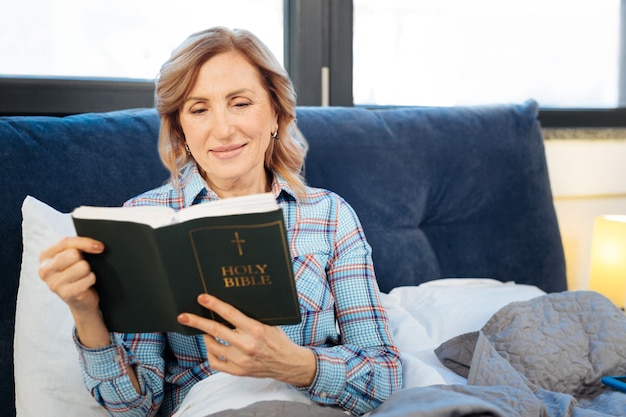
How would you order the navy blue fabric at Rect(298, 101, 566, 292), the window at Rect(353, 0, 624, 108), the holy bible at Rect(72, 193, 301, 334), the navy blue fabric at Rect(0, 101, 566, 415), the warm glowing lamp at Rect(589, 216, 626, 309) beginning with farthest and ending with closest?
the window at Rect(353, 0, 624, 108), the warm glowing lamp at Rect(589, 216, 626, 309), the navy blue fabric at Rect(298, 101, 566, 292), the navy blue fabric at Rect(0, 101, 566, 415), the holy bible at Rect(72, 193, 301, 334)

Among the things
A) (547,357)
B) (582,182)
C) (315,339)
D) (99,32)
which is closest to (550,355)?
(547,357)

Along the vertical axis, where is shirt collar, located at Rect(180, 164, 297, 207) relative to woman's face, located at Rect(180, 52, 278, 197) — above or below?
below

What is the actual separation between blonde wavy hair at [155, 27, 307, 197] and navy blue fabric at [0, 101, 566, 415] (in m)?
0.16

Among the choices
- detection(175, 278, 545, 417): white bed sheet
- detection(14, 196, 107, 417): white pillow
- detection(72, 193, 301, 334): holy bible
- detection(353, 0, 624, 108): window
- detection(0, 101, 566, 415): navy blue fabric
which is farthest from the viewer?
detection(353, 0, 624, 108): window

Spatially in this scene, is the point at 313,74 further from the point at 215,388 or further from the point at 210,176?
the point at 215,388

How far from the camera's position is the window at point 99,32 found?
1817mm

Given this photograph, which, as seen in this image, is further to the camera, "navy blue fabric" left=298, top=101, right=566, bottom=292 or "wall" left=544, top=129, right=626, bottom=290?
"wall" left=544, top=129, right=626, bottom=290

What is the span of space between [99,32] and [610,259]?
159cm

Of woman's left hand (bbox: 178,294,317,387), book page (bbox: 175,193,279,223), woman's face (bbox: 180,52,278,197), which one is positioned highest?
woman's face (bbox: 180,52,278,197)

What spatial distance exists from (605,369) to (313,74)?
121 centimetres

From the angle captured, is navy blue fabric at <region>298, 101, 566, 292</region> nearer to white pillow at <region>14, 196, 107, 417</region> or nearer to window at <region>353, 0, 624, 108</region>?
window at <region>353, 0, 624, 108</region>

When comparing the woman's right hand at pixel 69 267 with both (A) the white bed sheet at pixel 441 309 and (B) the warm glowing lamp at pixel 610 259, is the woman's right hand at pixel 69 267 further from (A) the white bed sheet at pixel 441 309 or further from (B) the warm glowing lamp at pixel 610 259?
(B) the warm glowing lamp at pixel 610 259

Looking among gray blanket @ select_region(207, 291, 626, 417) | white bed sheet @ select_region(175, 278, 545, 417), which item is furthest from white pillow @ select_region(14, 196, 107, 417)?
gray blanket @ select_region(207, 291, 626, 417)

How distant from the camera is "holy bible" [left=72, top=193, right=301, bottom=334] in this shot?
87 centimetres
